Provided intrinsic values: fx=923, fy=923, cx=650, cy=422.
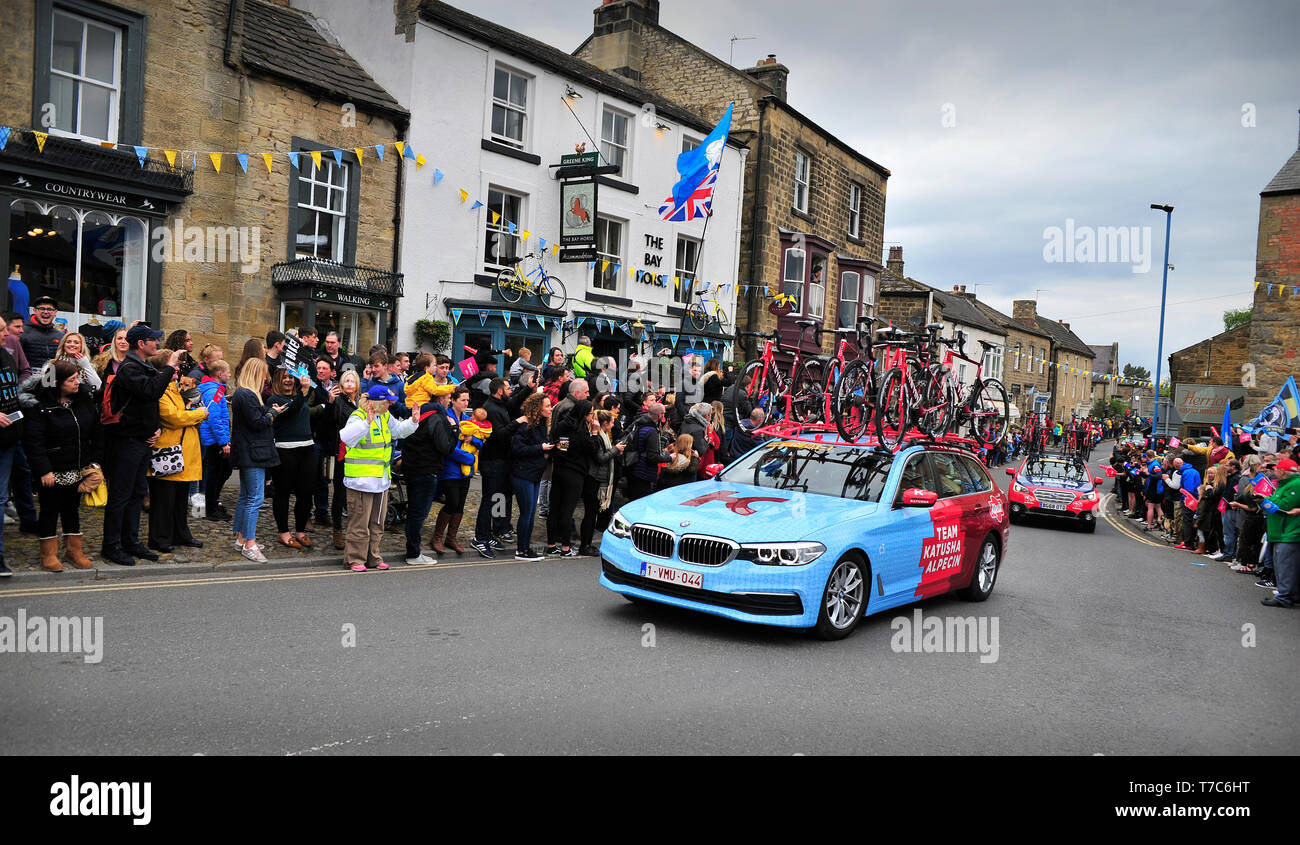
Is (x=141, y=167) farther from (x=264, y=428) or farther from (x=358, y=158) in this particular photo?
(x=264, y=428)

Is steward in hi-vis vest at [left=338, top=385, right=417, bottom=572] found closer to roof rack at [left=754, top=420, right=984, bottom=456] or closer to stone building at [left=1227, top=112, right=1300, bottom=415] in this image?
roof rack at [left=754, top=420, right=984, bottom=456]

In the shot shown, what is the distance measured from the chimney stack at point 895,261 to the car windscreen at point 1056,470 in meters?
30.7

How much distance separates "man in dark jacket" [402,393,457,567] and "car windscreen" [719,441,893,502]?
3.00 m

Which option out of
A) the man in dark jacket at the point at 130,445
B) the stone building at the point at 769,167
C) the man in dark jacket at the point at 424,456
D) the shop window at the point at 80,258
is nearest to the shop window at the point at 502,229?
the shop window at the point at 80,258

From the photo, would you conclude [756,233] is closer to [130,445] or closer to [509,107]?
[509,107]

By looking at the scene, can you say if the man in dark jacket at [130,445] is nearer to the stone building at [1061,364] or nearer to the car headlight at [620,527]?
the car headlight at [620,527]

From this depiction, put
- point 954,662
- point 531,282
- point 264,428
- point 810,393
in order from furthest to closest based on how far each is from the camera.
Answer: point 531,282, point 810,393, point 264,428, point 954,662

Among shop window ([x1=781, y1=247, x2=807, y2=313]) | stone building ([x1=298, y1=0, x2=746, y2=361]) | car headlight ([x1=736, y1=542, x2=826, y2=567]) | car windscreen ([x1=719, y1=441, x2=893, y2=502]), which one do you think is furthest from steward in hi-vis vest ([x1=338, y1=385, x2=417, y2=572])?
shop window ([x1=781, y1=247, x2=807, y2=313])

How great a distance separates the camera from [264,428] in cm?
899

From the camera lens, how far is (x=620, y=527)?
762cm

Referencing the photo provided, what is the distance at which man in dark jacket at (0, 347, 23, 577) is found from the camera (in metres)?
7.26

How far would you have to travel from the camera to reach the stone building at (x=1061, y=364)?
66.8 m

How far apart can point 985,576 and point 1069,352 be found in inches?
2851
